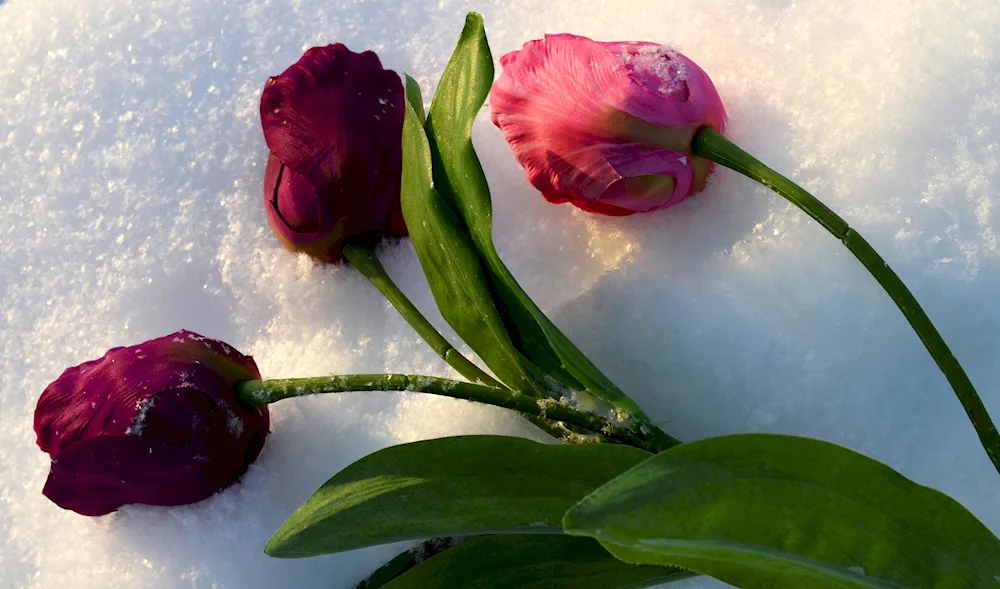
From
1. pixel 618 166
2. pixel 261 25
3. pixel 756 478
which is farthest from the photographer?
pixel 261 25

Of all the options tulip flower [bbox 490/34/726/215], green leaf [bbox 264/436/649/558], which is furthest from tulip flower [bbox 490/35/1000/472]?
green leaf [bbox 264/436/649/558]

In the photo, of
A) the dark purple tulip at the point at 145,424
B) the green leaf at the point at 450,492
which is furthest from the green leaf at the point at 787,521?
the dark purple tulip at the point at 145,424

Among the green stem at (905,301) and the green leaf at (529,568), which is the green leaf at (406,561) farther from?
the green stem at (905,301)

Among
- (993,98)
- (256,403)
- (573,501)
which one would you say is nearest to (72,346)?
(256,403)

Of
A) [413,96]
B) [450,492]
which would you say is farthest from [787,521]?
[413,96]

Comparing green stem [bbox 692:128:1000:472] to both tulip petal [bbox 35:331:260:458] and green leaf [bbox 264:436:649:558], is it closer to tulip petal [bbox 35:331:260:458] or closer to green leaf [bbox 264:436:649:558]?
green leaf [bbox 264:436:649:558]

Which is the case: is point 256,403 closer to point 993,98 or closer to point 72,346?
point 72,346
